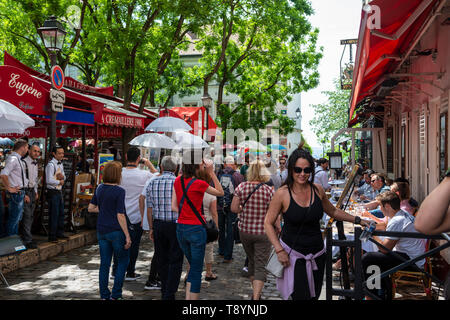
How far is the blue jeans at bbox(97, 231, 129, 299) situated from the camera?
512cm

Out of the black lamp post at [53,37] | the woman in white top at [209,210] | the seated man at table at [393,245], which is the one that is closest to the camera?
the seated man at table at [393,245]

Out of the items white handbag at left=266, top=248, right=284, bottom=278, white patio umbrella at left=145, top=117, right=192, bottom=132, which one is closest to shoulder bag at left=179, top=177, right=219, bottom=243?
white handbag at left=266, top=248, right=284, bottom=278

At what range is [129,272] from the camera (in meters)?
6.50

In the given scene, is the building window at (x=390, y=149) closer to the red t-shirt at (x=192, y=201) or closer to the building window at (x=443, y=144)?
the building window at (x=443, y=144)

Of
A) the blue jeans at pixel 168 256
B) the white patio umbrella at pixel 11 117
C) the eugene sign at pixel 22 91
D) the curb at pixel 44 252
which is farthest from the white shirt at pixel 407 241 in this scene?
the eugene sign at pixel 22 91

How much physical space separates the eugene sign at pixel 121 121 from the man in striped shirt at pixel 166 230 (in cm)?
635

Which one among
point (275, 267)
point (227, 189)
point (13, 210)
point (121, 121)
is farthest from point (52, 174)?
point (275, 267)

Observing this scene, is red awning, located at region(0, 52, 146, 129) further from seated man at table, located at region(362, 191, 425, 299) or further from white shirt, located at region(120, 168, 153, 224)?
seated man at table, located at region(362, 191, 425, 299)

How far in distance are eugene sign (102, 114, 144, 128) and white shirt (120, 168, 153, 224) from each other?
5.32 m

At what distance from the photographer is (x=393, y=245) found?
185 inches

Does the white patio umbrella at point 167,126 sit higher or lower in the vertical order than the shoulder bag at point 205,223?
higher

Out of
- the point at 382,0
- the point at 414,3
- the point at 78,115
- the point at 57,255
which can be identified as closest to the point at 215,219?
the point at 382,0

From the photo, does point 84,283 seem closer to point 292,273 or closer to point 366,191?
point 292,273

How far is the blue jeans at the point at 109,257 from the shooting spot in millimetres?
5121
